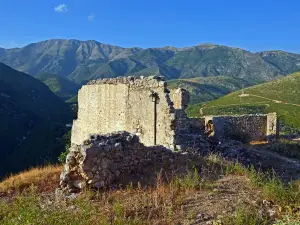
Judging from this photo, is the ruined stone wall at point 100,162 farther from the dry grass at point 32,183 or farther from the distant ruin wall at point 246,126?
the distant ruin wall at point 246,126

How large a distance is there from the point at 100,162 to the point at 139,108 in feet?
18.6

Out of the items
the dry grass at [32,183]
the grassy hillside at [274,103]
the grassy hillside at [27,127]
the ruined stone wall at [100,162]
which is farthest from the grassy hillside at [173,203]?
the grassy hillside at [274,103]

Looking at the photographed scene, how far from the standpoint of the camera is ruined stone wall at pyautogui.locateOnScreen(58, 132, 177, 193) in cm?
804

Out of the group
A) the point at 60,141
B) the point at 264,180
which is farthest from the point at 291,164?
the point at 60,141

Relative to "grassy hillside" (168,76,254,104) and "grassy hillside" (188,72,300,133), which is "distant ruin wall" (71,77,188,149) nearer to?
"grassy hillside" (188,72,300,133)

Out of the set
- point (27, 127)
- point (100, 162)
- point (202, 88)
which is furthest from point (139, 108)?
point (202, 88)

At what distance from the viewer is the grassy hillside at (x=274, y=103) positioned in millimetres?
53266

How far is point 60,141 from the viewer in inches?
2243

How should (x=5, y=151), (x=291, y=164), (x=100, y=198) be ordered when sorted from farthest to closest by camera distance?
(x=5, y=151) < (x=291, y=164) < (x=100, y=198)

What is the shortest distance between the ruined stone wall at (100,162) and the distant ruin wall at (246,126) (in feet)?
31.3

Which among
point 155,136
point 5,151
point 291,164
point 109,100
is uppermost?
point 109,100

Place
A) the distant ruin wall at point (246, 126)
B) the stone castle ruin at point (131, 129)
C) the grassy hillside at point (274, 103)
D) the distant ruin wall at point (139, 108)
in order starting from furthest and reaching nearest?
the grassy hillside at point (274, 103)
the distant ruin wall at point (246, 126)
the distant ruin wall at point (139, 108)
the stone castle ruin at point (131, 129)

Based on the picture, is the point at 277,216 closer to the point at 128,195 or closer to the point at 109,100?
the point at 128,195

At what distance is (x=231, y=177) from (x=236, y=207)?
93.6 inches
